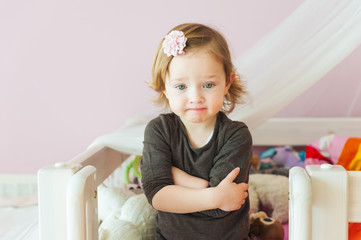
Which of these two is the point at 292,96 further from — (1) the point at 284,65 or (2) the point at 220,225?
(2) the point at 220,225

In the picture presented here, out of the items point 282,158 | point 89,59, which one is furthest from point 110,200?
point 89,59

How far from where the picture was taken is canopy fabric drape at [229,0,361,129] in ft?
4.16

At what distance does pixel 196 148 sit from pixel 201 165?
0.04 m

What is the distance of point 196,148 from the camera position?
1024 mm

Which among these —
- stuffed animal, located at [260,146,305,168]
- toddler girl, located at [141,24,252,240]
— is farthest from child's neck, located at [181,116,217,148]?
stuffed animal, located at [260,146,305,168]

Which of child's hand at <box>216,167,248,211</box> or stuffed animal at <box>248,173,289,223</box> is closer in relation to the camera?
child's hand at <box>216,167,248,211</box>

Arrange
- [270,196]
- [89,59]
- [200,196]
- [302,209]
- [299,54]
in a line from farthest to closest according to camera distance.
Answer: [89,59], [270,196], [299,54], [200,196], [302,209]

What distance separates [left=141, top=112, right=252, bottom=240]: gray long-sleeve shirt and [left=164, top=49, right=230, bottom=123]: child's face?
7 centimetres

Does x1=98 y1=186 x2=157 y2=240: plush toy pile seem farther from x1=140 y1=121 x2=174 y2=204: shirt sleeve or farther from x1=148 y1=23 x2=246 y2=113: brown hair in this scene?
x1=148 y1=23 x2=246 y2=113: brown hair

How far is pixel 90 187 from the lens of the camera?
90cm

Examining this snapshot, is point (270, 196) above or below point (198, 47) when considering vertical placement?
below

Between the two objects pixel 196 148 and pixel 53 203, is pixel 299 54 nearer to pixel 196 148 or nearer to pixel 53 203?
pixel 196 148

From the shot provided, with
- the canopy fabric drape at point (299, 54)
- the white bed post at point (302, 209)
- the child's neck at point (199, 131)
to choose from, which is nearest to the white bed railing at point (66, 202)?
the child's neck at point (199, 131)

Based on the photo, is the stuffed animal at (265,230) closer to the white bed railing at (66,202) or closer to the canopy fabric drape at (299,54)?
the canopy fabric drape at (299,54)
